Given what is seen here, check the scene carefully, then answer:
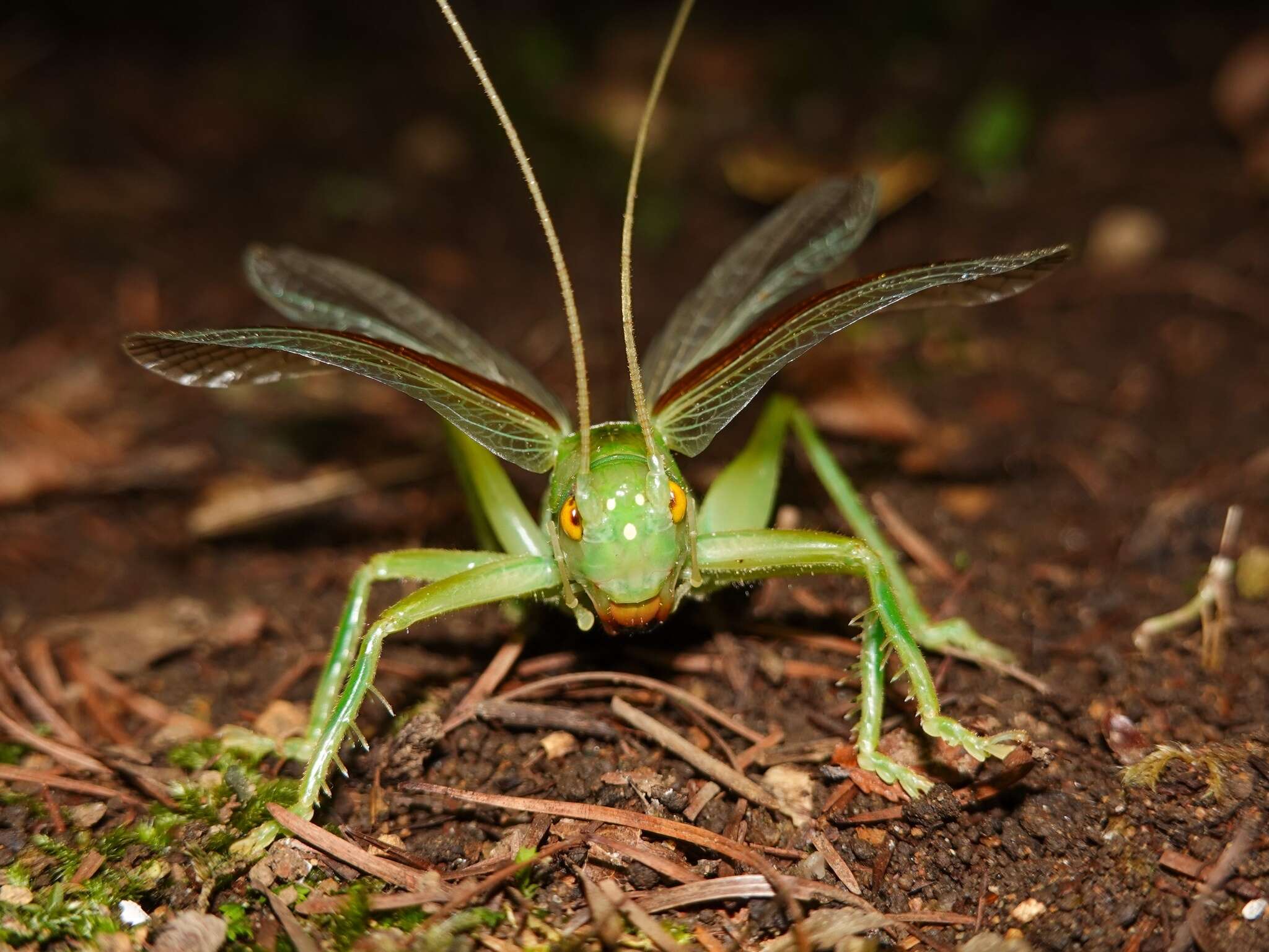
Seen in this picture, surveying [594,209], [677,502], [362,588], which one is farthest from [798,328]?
[594,209]

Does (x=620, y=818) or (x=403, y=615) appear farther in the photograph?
(x=403, y=615)

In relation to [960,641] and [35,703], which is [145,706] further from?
[960,641]

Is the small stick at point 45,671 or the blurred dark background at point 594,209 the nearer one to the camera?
the small stick at point 45,671

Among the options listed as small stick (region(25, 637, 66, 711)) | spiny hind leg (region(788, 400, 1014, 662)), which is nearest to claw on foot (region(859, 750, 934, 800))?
spiny hind leg (region(788, 400, 1014, 662))

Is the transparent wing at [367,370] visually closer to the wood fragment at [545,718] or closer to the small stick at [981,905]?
the wood fragment at [545,718]

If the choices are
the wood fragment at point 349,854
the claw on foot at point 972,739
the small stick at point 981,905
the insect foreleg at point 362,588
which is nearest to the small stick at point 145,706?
the insect foreleg at point 362,588

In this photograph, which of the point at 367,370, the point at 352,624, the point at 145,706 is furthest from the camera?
the point at 145,706
